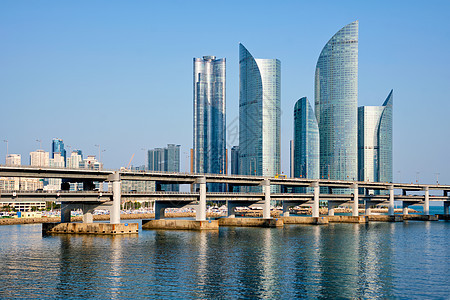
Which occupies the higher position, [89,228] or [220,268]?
[89,228]

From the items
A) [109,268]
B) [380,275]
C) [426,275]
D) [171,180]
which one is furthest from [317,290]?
[171,180]

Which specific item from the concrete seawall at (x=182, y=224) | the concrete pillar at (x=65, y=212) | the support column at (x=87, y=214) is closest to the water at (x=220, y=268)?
the support column at (x=87, y=214)

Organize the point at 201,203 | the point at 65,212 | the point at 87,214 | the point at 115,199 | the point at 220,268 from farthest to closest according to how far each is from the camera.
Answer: the point at 201,203
the point at 65,212
the point at 87,214
the point at 115,199
the point at 220,268

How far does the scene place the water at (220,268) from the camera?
234 feet

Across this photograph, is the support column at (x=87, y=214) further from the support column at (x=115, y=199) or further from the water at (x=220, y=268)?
the water at (x=220, y=268)

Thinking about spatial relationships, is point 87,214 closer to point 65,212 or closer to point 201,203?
point 65,212

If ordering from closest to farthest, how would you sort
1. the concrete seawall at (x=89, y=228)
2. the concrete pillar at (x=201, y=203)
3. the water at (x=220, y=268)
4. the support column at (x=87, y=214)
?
1. the water at (x=220, y=268)
2. the concrete seawall at (x=89, y=228)
3. the support column at (x=87, y=214)
4. the concrete pillar at (x=201, y=203)

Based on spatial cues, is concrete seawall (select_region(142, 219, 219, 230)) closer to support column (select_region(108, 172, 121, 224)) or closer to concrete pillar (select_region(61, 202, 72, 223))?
support column (select_region(108, 172, 121, 224))

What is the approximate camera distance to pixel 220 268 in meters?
89.4

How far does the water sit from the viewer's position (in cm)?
7119

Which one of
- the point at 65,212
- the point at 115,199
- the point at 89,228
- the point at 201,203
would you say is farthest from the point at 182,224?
the point at 65,212

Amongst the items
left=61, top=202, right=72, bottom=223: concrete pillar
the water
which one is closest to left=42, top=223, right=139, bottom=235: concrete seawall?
left=61, top=202, right=72, bottom=223: concrete pillar

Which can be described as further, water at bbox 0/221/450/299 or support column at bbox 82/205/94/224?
support column at bbox 82/205/94/224

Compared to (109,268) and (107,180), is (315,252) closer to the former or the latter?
(109,268)
